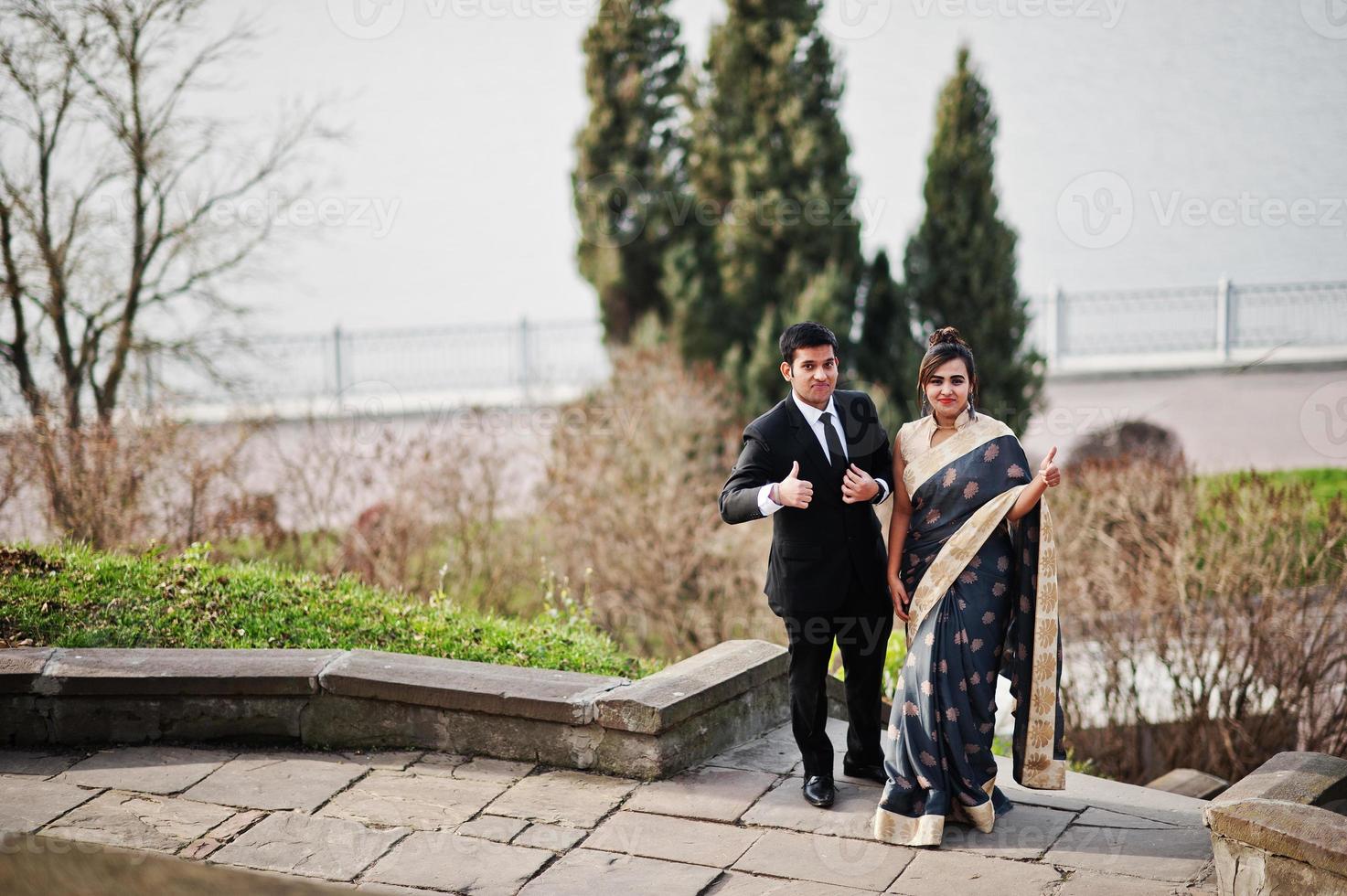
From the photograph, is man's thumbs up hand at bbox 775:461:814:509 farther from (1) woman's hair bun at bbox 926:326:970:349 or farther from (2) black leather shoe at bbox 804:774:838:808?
(2) black leather shoe at bbox 804:774:838:808

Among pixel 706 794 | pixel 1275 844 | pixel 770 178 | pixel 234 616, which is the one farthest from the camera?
pixel 770 178

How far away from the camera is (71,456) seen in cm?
859

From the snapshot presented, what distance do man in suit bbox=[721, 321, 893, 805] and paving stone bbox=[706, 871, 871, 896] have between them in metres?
0.62

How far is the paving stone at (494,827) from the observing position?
4262 millimetres

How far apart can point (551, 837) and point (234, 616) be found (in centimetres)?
235

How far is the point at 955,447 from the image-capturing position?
14.0ft

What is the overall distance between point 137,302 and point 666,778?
880cm

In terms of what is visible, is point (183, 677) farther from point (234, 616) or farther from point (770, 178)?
point (770, 178)

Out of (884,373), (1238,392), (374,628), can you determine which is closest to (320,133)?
(884,373)

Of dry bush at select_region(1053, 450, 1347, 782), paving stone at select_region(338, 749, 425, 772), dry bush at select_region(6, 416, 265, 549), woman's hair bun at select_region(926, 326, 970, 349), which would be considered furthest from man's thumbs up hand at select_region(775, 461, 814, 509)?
dry bush at select_region(6, 416, 265, 549)

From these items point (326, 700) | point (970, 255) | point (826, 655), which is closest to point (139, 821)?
point (326, 700)

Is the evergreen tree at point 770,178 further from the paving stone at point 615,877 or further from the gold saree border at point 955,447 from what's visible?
the paving stone at point 615,877

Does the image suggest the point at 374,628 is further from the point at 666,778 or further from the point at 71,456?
the point at 71,456

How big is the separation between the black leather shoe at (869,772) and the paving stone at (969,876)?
65 centimetres
